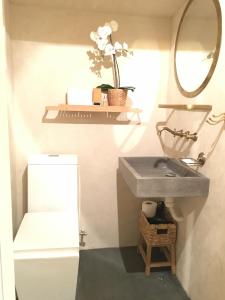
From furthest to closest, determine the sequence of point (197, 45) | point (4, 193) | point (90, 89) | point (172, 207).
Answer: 1. point (90, 89)
2. point (172, 207)
3. point (197, 45)
4. point (4, 193)

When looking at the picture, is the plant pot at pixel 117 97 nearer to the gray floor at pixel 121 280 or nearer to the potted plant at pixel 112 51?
the potted plant at pixel 112 51

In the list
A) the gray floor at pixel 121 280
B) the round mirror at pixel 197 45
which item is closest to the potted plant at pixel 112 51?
the round mirror at pixel 197 45

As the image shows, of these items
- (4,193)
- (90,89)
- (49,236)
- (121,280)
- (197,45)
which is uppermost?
(197,45)

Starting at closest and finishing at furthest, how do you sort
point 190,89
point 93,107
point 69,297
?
point 69,297
point 190,89
point 93,107

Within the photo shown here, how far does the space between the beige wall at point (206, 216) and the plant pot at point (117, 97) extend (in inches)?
16.5

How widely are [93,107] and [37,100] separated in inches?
18.5

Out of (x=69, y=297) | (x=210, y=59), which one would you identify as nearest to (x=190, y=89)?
(x=210, y=59)

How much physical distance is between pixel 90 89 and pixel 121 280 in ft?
4.92

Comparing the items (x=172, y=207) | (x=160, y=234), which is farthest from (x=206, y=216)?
(x=160, y=234)

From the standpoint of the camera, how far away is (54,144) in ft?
6.86

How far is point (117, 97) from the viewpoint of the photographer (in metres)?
1.94

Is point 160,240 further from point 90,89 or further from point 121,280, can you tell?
point 90,89

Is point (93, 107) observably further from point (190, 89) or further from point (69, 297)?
point (69, 297)

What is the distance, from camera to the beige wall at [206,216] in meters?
1.37
